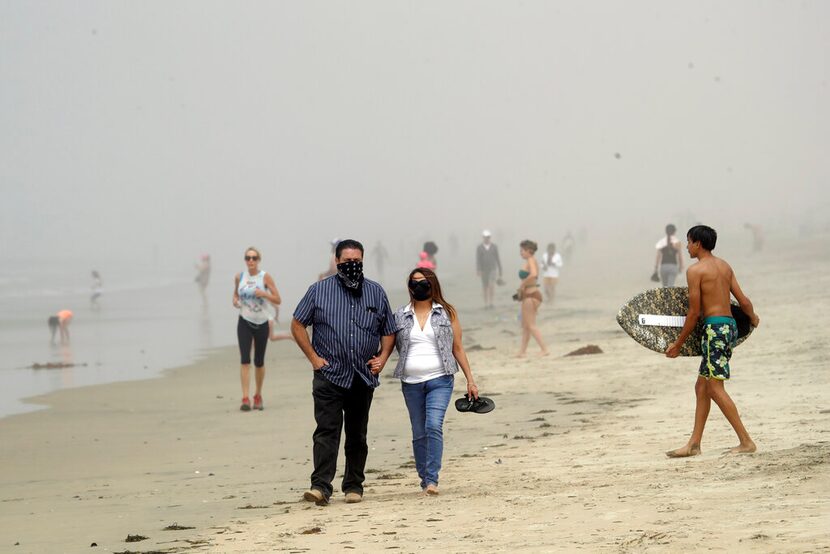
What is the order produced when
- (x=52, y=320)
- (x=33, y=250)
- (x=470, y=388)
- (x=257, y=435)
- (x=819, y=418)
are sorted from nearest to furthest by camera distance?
(x=470, y=388), (x=819, y=418), (x=257, y=435), (x=52, y=320), (x=33, y=250)

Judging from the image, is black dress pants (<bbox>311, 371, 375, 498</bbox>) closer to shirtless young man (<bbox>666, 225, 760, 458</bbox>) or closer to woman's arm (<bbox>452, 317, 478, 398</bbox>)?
woman's arm (<bbox>452, 317, 478, 398</bbox>)

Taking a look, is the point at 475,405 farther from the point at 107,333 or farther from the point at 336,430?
the point at 107,333

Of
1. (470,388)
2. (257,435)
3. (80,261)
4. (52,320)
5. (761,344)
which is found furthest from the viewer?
(80,261)

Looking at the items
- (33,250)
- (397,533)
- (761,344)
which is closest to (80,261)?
(33,250)

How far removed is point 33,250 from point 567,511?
117 m

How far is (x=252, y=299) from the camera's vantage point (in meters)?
12.7

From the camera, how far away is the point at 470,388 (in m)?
7.90

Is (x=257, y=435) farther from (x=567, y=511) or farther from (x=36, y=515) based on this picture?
(x=567, y=511)

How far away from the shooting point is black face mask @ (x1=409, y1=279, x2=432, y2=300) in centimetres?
789

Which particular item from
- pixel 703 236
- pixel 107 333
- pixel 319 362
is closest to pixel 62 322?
pixel 107 333

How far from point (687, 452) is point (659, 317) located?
96cm

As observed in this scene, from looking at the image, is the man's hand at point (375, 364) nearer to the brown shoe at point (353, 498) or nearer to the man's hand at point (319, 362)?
the man's hand at point (319, 362)

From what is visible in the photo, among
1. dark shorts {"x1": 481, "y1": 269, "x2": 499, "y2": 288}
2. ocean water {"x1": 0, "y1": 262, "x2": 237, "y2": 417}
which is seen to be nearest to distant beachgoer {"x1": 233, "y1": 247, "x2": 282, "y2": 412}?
ocean water {"x1": 0, "y1": 262, "x2": 237, "y2": 417}

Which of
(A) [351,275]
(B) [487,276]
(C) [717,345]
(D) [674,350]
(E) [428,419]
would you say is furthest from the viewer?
(B) [487,276]
